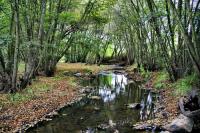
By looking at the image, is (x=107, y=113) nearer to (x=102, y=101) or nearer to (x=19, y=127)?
(x=102, y=101)

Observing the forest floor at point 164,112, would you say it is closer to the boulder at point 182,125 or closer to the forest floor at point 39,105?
the forest floor at point 39,105

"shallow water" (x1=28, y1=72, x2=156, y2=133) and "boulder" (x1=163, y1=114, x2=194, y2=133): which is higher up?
"boulder" (x1=163, y1=114, x2=194, y2=133)

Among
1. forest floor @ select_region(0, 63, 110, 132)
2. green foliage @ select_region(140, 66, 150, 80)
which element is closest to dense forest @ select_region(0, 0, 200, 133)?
forest floor @ select_region(0, 63, 110, 132)

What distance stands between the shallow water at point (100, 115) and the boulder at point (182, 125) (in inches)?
79.6

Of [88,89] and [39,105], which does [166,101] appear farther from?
[88,89]

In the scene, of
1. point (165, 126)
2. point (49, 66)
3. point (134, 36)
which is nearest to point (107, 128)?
point (165, 126)

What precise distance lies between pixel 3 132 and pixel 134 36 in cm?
3822

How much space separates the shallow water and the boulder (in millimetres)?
2021

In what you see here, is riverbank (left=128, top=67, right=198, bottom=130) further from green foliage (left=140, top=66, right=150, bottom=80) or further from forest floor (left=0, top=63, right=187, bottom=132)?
green foliage (left=140, top=66, right=150, bottom=80)

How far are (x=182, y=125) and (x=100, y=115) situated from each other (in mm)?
5580

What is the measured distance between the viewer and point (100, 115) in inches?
657

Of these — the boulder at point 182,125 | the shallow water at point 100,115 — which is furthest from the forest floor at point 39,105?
the boulder at point 182,125

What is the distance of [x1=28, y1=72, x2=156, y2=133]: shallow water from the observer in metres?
14.0

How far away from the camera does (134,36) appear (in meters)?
48.8
